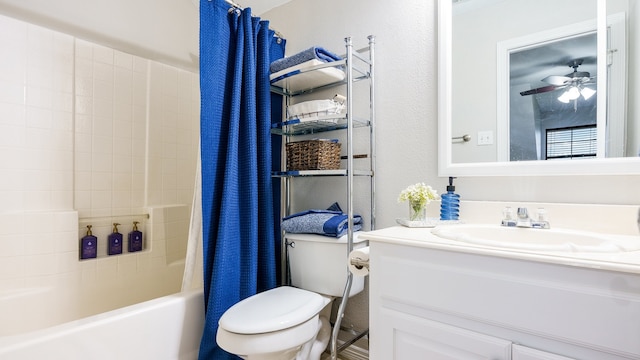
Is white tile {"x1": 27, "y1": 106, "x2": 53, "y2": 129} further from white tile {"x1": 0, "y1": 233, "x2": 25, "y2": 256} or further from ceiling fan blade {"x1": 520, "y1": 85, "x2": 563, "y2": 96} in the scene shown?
ceiling fan blade {"x1": 520, "y1": 85, "x2": 563, "y2": 96}

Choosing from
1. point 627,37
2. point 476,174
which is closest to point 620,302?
point 476,174

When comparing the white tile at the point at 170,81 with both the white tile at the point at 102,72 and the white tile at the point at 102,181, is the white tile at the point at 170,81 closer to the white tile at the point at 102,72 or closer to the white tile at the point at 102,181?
the white tile at the point at 102,72

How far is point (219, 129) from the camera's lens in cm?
151

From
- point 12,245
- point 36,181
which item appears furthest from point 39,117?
point 12,245

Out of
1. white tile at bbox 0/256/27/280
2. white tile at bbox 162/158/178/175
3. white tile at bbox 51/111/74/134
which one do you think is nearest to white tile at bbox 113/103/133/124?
white tile at bbox 51/111/74/134

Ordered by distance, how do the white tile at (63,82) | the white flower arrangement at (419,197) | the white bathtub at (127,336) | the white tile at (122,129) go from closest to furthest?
1. the white bathtub at (127,336)
2. the white flower arrangement at (419,197)
3. the white tile at (63,82)
4. the white tile at (122,129)

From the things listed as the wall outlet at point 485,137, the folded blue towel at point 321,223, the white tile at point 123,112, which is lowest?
the folded blue towel at point 321,223

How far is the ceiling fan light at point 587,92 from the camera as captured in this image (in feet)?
3.66

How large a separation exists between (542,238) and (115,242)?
2.23m

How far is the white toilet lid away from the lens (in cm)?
114

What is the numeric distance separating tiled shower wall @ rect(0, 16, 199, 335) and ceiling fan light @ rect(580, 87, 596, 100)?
7.60 ft

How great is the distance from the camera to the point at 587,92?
1.12m

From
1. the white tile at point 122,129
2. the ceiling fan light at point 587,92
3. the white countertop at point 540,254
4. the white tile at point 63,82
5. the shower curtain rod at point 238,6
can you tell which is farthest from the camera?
the white tile at point 122,129

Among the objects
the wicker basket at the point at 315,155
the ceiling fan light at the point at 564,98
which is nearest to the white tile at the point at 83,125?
the wicker basket at the point at 315,155
